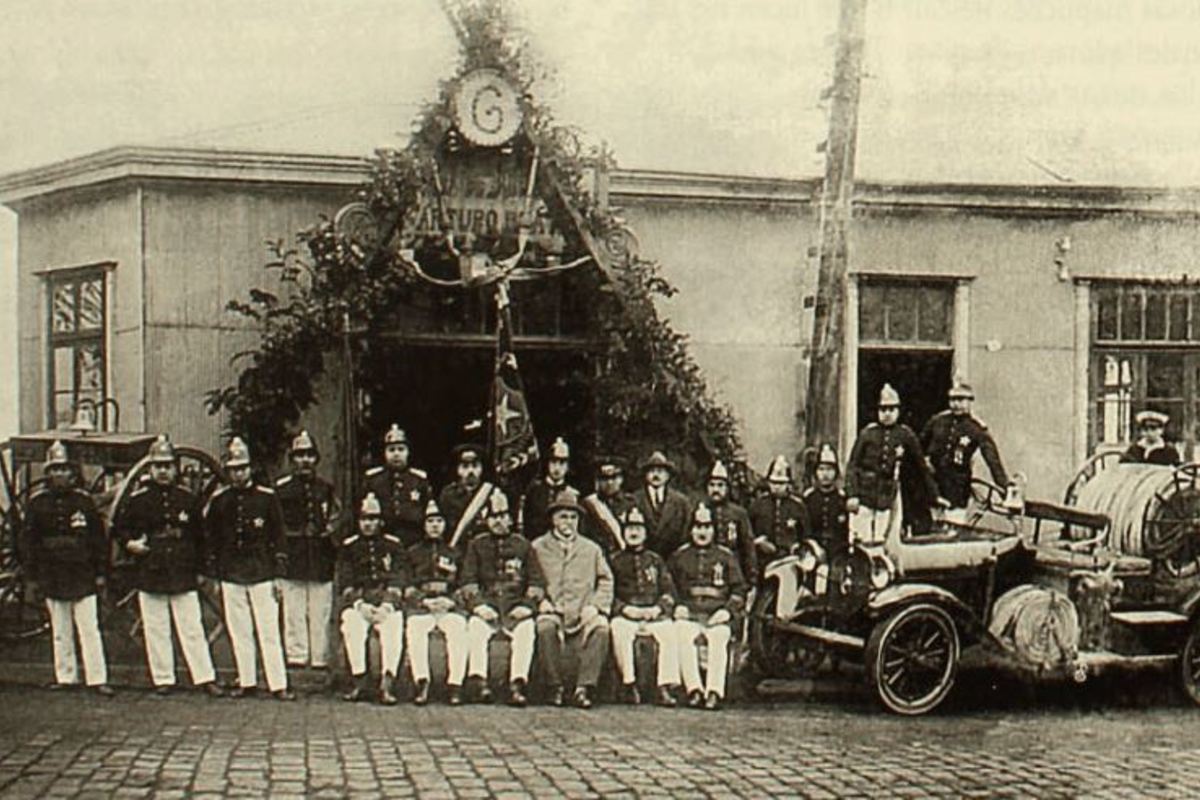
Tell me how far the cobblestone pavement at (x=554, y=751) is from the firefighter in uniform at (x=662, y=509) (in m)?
0.82

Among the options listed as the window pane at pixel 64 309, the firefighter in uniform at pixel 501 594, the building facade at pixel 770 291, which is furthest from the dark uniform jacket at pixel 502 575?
the window pane at pixel 64 309

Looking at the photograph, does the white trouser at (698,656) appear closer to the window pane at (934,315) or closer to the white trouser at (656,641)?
the white trouser at (656,641)

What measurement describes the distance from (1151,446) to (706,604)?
2.55 meters

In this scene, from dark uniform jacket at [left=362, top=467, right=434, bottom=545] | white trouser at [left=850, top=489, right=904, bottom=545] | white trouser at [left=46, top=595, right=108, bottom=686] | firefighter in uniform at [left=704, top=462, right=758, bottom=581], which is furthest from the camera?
white trouser at [left=850, top=489, right=904, bottom=545]

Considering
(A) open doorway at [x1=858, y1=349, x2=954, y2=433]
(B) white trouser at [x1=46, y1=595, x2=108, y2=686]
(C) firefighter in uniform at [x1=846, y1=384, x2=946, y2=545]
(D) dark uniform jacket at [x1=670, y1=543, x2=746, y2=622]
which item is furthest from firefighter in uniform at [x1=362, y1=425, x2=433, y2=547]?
(A) open doorway at [x1=858, y1=349, x2=954, y2=433]

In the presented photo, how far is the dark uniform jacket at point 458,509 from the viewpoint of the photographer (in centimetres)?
723

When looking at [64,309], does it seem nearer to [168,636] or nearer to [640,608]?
[168,636]

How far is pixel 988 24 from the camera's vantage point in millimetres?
7656

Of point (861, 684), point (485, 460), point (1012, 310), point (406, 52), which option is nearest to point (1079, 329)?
point (1012, 310)

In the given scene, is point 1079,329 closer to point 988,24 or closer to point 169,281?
point 988,24

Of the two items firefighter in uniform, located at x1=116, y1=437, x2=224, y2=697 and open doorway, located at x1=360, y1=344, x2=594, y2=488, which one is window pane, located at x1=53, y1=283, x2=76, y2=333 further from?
open doorway, located at x1=360, y1=344, x2=594, y2=488

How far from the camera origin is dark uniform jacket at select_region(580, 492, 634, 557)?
289 inches

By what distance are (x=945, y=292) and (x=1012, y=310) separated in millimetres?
346

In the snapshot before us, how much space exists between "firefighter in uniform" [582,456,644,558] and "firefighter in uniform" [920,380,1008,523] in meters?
1.55
